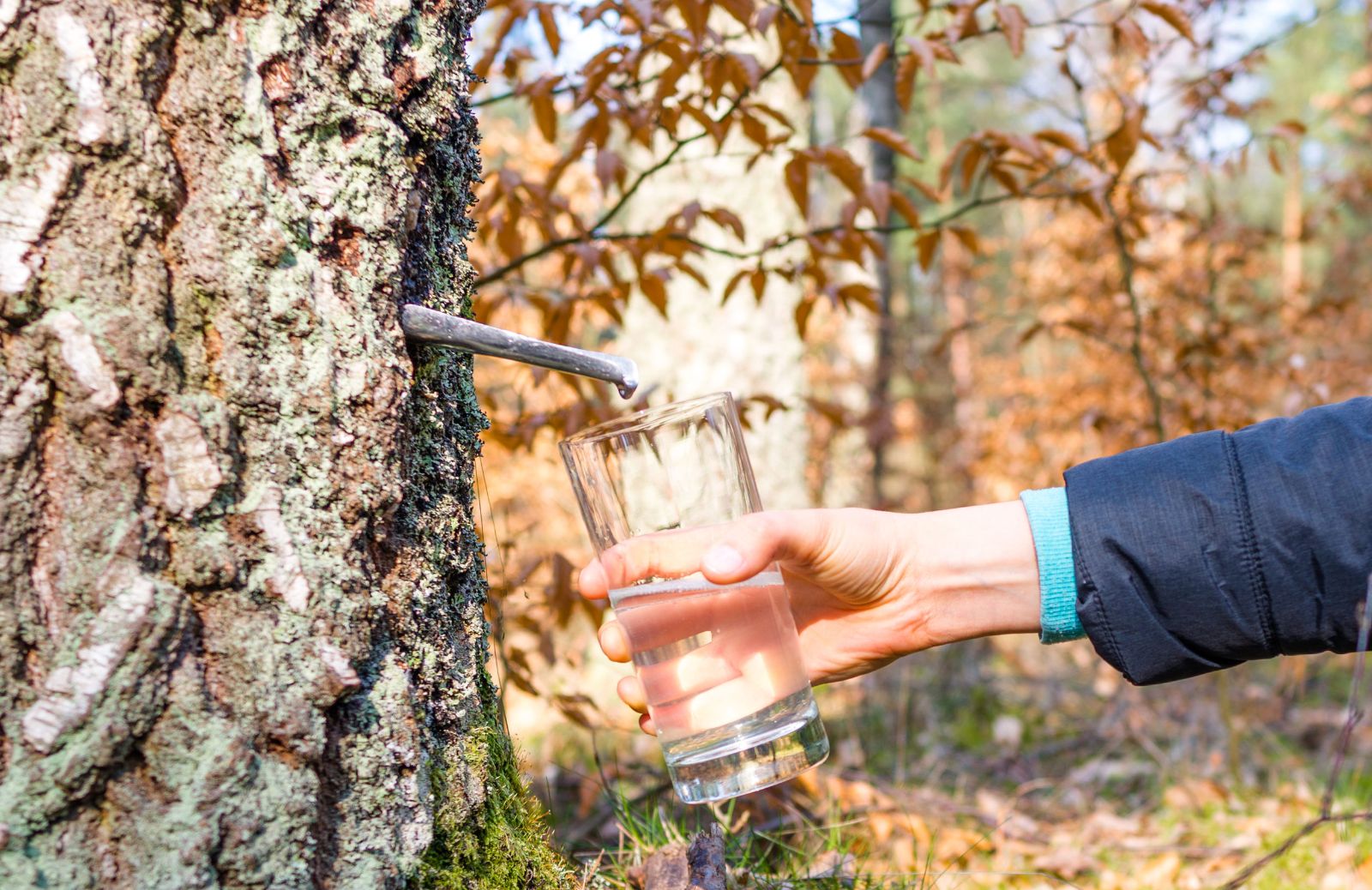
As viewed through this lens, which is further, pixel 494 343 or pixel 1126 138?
pixel 1126 138

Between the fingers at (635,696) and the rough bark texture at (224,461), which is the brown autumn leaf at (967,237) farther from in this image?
the rough bark texture at (224,461)

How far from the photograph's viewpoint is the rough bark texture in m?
0.85

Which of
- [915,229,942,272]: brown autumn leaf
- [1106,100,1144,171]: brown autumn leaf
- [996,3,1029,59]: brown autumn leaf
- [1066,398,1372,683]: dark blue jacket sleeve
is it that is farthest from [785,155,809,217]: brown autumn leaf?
[1066,398,1372,683]: dark blue jacket sleeve

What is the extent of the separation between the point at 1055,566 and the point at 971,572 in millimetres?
133

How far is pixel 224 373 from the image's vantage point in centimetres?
94

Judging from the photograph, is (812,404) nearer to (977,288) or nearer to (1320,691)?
(1320,691)

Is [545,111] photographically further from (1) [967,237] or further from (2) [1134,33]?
(2) [1134,33]

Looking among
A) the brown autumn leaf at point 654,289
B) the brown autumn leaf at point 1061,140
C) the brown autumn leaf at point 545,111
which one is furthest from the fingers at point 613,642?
the brown autumn leaf at point 1061,140

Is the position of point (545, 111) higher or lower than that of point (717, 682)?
higher

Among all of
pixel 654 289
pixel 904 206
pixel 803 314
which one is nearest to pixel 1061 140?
pixel 904 206

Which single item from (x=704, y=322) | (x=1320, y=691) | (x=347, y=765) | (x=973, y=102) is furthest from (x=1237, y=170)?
(x=973, y=102)

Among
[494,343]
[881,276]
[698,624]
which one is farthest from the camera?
[881,276]

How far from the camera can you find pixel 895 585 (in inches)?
61.1

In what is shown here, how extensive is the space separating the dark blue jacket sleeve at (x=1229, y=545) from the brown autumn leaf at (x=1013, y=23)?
992 mm
